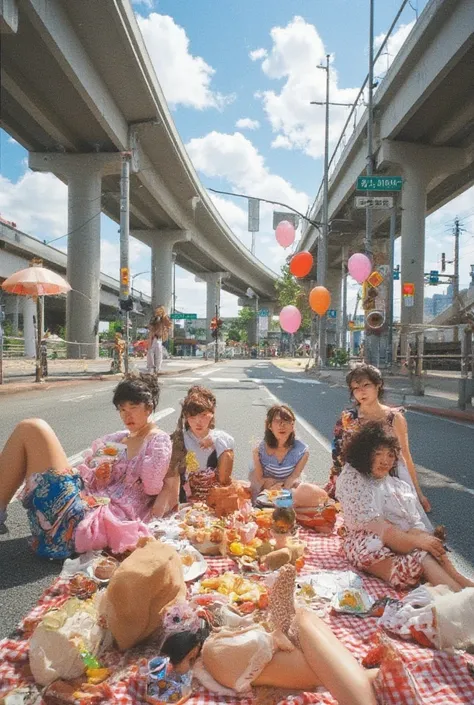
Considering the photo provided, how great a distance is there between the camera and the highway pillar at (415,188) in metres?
26.8

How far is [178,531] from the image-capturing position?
3883 mm

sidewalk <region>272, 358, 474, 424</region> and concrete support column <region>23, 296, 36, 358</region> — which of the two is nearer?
sidewalk <region>272, 358, 474, 424</region>

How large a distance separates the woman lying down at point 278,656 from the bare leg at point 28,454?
1561 millimetres

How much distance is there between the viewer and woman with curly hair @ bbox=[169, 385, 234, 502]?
4.71m

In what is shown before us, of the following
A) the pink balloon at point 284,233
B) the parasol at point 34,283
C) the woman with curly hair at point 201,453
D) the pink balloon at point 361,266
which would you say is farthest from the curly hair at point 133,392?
the pink balloon at point 284,233

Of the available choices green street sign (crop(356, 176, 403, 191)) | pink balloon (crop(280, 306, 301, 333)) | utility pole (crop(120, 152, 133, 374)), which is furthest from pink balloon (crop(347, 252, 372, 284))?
utility pole (crop(120, 152, 133, 374))

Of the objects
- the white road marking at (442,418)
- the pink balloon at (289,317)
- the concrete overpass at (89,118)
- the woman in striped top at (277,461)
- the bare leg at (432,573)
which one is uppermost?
the concrete overpass at (89,118)

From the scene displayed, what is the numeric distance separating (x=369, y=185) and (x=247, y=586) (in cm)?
1498

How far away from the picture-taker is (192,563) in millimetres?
3445

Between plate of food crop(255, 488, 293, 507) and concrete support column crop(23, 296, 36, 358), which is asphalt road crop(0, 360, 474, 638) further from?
concrete support column crop(23, 296, 36, 358)

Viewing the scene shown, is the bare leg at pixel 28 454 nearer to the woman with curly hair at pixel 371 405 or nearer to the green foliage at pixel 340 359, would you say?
the woman with curly hair at pixel 371 405

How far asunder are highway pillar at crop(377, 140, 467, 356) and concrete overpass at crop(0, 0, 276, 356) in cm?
1271

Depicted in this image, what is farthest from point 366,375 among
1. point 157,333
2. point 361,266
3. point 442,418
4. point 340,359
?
point 340,359

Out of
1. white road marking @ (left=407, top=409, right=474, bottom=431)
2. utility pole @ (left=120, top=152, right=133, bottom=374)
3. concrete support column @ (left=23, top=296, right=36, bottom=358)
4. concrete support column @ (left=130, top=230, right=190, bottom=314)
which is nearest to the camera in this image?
white road marking @ (left=407, top=409, right=474, bottom=431)
